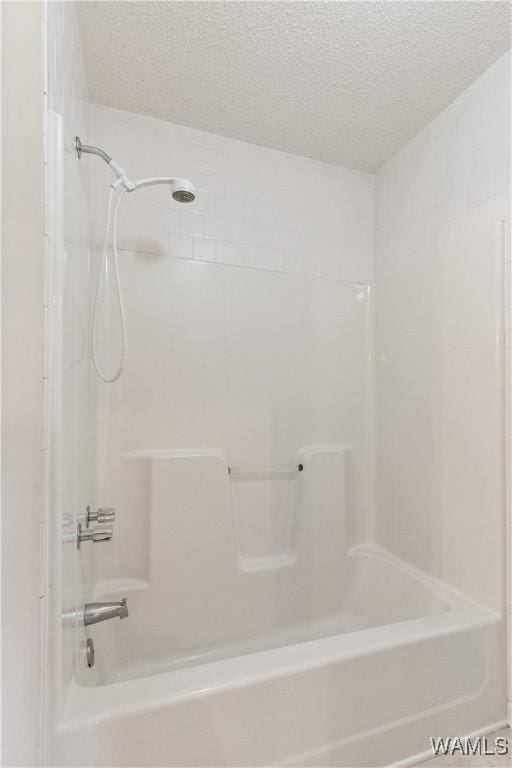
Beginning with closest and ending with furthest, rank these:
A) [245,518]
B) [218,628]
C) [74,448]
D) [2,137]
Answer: [2,137]
[74,448]
[218,628]
[245,518]

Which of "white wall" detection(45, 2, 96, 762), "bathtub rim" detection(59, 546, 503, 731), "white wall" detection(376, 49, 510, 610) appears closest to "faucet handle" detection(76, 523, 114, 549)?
"white wall" detection(45, 2, 96, 762)

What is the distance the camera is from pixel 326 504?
1771 mm

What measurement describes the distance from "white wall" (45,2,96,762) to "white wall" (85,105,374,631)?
34 centimetres

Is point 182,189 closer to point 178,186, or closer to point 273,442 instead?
point 178,186

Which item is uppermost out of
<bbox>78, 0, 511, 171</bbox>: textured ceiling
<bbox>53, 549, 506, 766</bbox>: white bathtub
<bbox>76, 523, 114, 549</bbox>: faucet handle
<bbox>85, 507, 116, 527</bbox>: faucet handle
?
<bbox>78, 0, 511, 171</bbox>: textured ceiling

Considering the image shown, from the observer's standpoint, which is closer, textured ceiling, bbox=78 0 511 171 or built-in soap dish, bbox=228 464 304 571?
textured ceiling, bbox=78 0 511 171

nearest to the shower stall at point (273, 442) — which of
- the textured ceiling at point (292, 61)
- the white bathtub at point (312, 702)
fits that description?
the white bathtub at point (312, 702)

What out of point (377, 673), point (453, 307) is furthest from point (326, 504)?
point (453, 307)

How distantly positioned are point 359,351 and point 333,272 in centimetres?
42

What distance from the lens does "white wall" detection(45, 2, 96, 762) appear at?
745 mm

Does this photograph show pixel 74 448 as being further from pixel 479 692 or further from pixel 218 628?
pixel 479 692

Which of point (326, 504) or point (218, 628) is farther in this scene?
point (326, 504)

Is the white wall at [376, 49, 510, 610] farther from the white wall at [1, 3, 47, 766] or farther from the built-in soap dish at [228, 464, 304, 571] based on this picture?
the white wall at [1, 3, 47, 766]

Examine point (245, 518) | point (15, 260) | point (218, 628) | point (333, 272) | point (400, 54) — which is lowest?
point (218, 628)
